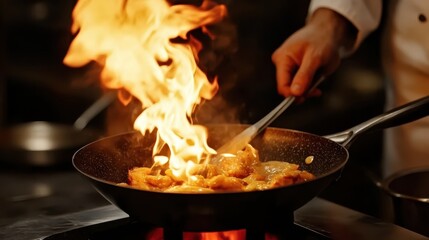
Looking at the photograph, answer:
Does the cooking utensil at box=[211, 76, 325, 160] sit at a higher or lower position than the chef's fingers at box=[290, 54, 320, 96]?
lower

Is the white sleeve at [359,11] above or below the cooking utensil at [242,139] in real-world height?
above

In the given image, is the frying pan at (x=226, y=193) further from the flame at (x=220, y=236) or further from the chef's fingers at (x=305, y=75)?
the chef's fingers at (x=305, y=75)

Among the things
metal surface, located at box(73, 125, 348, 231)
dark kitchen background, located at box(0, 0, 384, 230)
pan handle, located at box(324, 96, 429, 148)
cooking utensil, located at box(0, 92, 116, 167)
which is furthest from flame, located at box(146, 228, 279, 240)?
dark kitchen background, located at box(0, 0, 384, 230)

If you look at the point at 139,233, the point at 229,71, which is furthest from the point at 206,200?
the point at 229,71

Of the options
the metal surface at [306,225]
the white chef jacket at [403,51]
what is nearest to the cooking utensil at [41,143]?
the metal surface at [306,225]

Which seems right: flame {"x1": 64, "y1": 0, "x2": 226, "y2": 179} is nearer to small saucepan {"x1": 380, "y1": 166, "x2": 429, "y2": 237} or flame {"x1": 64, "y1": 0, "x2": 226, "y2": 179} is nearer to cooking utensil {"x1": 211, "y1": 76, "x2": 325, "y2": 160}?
cooking utensil {"x1": 211, "y1": 76, "x2": 325, "y2": 160}

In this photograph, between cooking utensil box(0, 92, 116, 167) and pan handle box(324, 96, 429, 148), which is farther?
cooking utensil box(0, 92, 116, 167)
